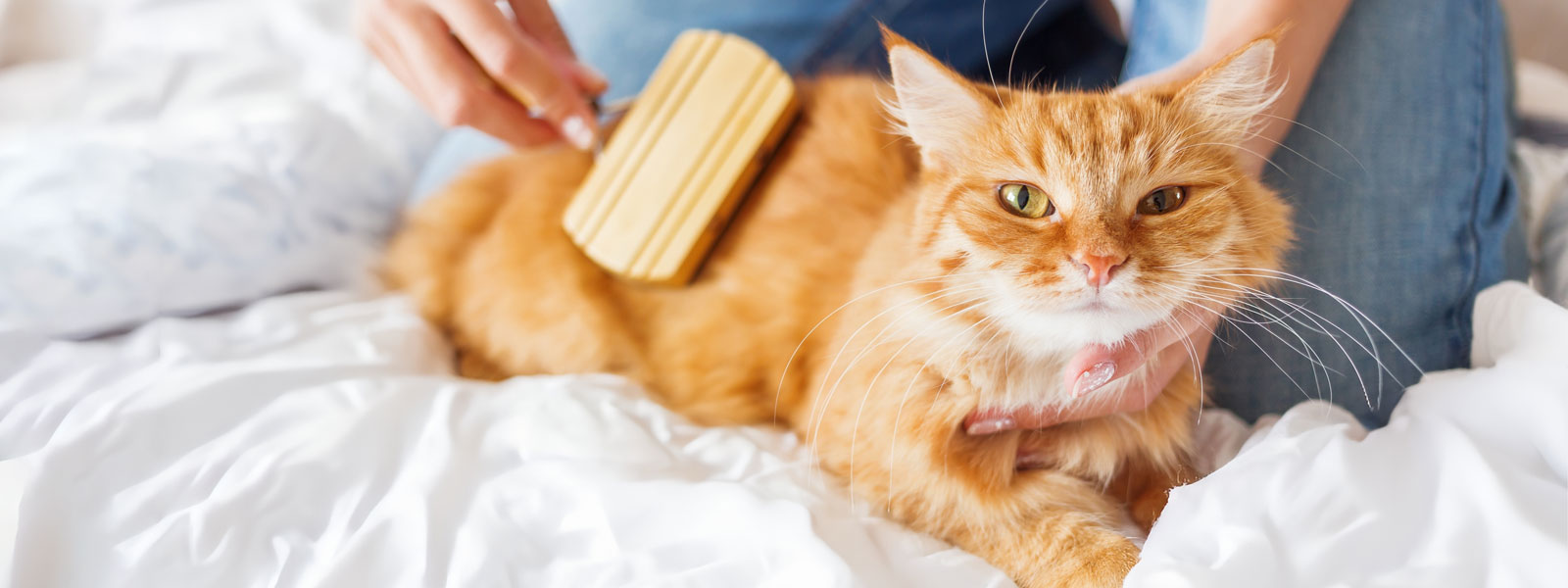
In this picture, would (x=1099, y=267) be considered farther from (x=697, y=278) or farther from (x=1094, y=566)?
(x=697, y=278)

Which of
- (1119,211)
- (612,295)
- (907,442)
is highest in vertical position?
(1119,211)

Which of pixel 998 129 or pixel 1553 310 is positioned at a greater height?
pixel 998 129

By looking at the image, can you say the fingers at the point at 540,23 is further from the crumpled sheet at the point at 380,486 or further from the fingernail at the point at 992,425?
the fingernail at the point at 992,425

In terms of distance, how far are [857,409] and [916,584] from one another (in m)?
0.27

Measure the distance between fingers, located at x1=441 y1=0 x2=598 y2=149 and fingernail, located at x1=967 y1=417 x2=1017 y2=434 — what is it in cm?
88

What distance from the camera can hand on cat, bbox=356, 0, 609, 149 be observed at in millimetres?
1359

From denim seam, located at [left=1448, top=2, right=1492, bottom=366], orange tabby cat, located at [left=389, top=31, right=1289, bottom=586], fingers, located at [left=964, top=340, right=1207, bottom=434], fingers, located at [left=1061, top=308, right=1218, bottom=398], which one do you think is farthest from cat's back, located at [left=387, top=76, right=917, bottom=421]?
denim seam, located at [left=1448, top=2, right=1492, bottom=366]

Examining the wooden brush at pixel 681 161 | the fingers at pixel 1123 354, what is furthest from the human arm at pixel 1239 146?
the wooden brush at pixel 681 161

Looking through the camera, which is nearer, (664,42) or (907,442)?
(907,442)

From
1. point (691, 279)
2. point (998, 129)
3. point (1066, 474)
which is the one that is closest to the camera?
point (998, 129)

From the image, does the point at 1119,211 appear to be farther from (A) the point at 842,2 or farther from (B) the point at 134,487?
(B) the point at 134,487

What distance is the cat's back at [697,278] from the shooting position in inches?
58.1

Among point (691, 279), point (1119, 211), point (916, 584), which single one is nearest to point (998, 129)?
point (1119, 211)

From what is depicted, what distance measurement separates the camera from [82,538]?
0.99m
